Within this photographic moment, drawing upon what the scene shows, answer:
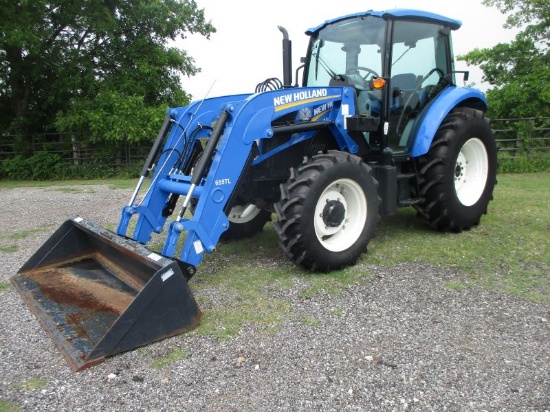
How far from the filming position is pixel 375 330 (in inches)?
131

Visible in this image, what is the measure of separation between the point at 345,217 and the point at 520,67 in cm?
1411

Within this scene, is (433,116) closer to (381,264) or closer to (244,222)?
(381,264)

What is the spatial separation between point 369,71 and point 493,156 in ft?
7.20

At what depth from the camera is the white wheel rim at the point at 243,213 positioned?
5.65 meters

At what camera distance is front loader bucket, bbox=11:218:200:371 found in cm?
303

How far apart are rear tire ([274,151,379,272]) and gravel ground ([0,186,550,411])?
0.49m

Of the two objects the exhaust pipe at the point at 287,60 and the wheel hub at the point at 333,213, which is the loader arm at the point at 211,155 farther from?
the exhaust pipe at the point at 287,60

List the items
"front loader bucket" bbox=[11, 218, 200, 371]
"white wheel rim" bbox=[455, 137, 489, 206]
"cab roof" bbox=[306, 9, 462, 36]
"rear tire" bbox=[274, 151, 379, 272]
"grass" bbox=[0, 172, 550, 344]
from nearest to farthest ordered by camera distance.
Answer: "front loader bucket" bbox=[11, 218, 200, 371], "grass" bbox=[0, 172, 550, 344], "rear tire" bbox=[274, 151, 379, 272], "cab roof" bbox=[306, 9, 462, 36], "white wheel rim" bbox=[455, 137, 489, 206]

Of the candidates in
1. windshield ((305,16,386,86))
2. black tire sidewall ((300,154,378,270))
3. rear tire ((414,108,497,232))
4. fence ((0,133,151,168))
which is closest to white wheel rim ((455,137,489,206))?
rear tire ((414,108,497,232))

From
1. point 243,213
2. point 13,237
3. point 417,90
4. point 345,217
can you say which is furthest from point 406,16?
point 13,237

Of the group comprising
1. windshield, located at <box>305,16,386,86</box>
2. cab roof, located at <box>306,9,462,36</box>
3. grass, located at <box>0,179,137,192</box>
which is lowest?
grass, located at <box>0,179,137,192</box>

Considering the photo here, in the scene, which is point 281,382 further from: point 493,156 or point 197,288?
point 493,156

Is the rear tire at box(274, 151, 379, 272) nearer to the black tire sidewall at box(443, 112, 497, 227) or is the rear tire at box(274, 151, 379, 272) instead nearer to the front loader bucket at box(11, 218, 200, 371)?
the front loader bucket at box(11, 218, 200, 371)

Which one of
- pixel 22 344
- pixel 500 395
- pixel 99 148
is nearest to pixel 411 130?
pixel 500 395
